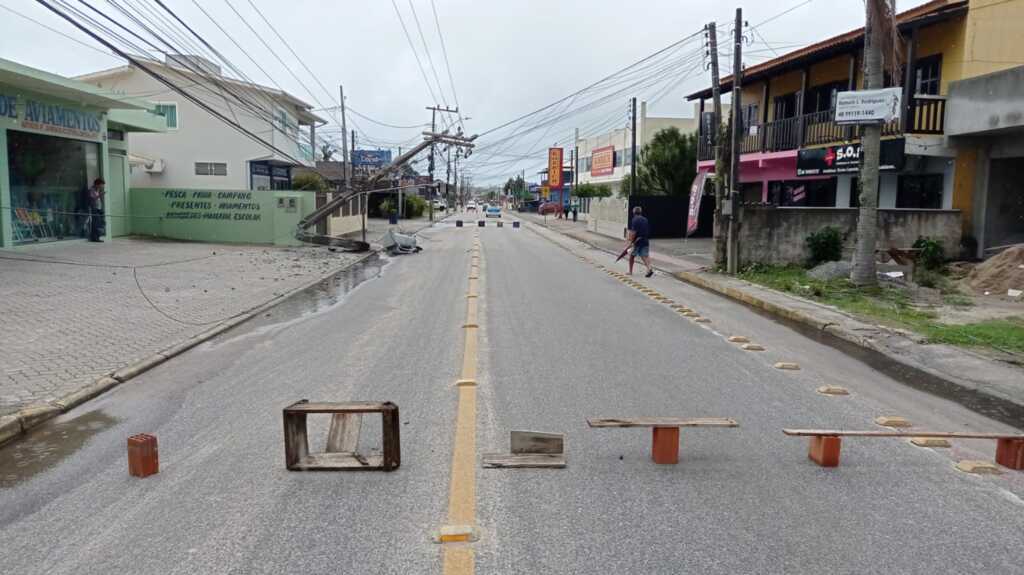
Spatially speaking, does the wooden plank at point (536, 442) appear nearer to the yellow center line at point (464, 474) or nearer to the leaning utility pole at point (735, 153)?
the yellow center line at point (464, 474)

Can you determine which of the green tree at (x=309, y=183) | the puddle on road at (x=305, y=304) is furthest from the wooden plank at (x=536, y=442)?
the green tree at (x=309, y=183)

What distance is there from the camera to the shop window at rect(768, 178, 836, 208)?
26.6m

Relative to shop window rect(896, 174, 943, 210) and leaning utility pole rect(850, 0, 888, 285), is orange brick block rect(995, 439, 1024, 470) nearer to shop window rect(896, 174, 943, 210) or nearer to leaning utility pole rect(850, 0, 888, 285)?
leaning utility pole rect(850, 0, 888, 285)

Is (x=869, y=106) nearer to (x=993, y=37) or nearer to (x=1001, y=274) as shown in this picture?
(x=1001, y=274)

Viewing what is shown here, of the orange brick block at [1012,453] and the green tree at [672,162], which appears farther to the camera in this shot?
the green tree at [672,162]

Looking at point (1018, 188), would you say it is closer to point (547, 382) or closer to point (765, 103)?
point (765, 103)

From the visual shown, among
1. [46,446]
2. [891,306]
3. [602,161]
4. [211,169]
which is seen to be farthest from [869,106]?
[602,161]

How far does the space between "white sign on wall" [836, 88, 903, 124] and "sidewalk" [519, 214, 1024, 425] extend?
3.75 meters

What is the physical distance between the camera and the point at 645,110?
60531 mm

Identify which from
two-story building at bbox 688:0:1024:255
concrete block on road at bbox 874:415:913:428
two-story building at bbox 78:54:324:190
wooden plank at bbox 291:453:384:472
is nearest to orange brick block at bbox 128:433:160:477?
→ wooden plank at bbox 291:453:384:472

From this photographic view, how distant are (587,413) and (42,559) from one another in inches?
159

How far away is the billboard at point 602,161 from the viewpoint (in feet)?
224

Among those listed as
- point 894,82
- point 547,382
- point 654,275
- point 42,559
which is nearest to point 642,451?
point 547,382

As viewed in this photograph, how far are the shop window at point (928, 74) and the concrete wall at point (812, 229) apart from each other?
4262 mm
